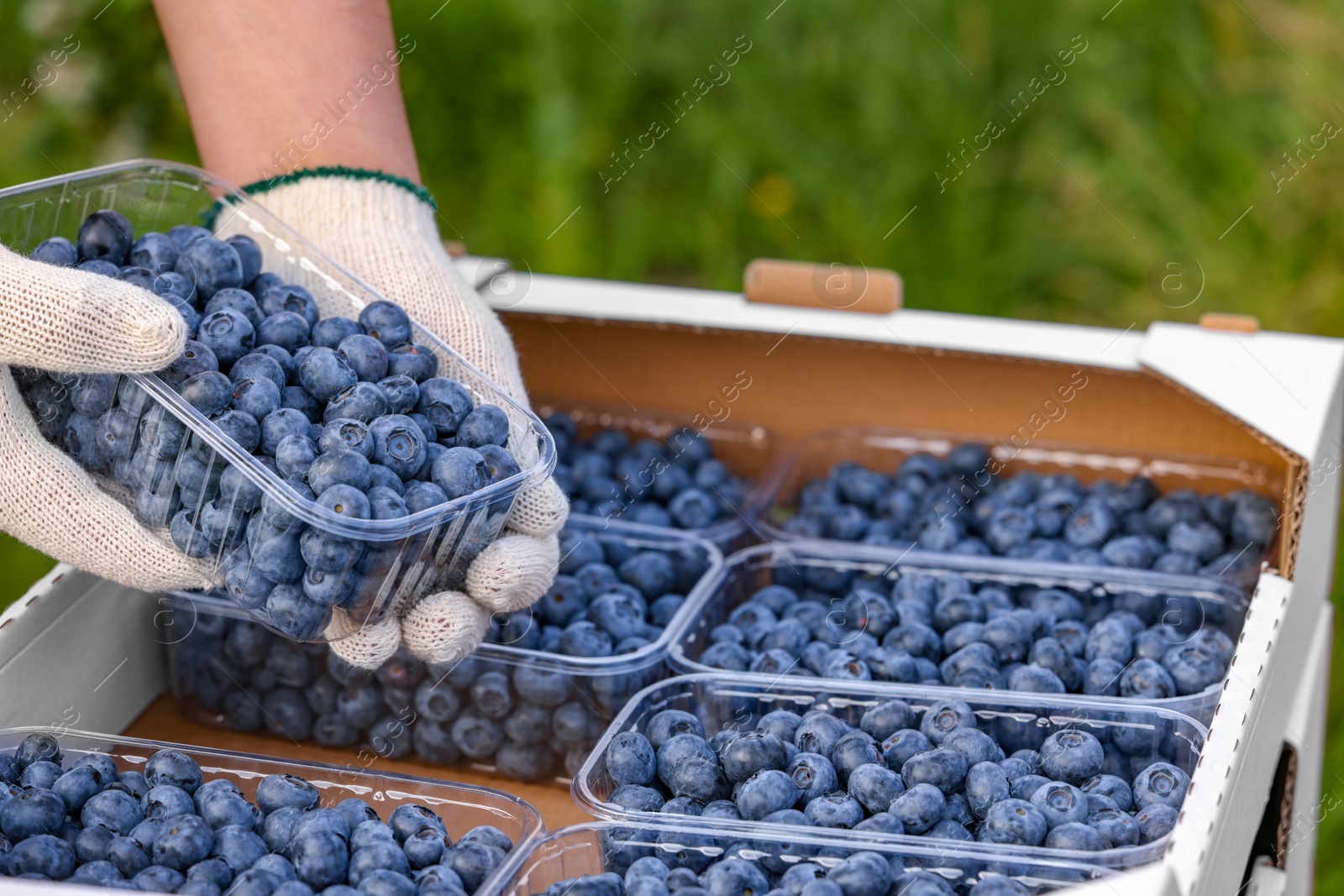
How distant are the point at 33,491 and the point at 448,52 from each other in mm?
3043

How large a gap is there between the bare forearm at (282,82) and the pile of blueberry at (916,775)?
33.5 inches

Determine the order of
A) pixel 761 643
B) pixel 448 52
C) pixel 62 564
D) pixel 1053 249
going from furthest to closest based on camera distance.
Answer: pixel 448 52
pixel 1053 249
pixel 761 643
pixel 62 564

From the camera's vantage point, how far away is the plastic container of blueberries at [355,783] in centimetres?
116

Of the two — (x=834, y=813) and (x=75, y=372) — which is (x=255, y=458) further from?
(x=834, y=813)

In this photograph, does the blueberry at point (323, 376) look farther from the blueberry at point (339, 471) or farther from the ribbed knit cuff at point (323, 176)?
the ribbed knit cuff at point (323, 176)

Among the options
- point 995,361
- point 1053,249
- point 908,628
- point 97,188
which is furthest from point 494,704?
point 1053,249

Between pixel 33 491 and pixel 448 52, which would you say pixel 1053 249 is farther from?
pixel 33 491

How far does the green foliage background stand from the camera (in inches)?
132

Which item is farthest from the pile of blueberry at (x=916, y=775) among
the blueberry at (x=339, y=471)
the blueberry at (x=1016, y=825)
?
the blueberry at (x=339, y=471)

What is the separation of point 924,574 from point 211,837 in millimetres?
894

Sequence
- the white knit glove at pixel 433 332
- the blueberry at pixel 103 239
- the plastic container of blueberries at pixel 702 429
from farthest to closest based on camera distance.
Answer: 1. the plastic container of blueberries at pixel 702 429
2. the blueberry at pixel 103 239
3. the white knit glove at pixel 433 332

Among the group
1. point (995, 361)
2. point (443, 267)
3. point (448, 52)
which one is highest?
point (448, 52)

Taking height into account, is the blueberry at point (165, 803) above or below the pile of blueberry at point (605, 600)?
below

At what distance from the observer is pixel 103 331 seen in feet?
3.59
